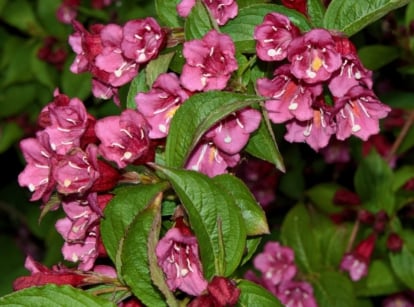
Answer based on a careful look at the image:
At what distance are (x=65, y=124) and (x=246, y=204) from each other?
311 mm

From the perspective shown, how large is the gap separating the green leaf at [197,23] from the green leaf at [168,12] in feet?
0.38

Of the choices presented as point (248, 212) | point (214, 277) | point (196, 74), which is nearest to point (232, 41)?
point (196, 74)

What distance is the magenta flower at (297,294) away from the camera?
224 centimetres

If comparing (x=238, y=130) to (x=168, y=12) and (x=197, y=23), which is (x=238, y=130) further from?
(x=168, y=12)

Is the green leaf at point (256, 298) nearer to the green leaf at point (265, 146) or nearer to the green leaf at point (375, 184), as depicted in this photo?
the green leaf at point (265, 146)

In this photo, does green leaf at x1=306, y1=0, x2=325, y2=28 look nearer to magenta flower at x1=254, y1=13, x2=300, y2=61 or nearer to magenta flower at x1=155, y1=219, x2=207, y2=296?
magenta flower at x1=254, y1=13, x2=300, y2=61

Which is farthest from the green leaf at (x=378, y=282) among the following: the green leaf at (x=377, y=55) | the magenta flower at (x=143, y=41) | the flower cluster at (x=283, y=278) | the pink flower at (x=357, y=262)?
the magenta flower at (x=143, y=41)

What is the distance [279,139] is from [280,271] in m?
0.34

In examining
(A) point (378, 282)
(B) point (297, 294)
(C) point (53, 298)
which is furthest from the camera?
(A) point (378, 282)

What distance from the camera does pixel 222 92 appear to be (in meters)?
1.43

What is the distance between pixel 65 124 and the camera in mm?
1525

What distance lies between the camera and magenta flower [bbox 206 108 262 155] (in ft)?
4.91

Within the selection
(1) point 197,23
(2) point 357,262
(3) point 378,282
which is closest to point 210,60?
(1) point 197,23

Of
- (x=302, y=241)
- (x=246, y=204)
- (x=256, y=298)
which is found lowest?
(x=302, y=241)
